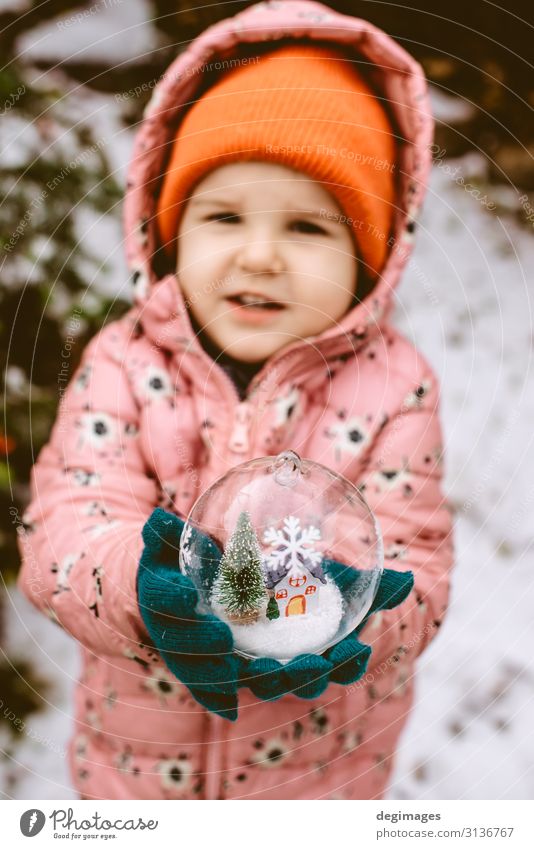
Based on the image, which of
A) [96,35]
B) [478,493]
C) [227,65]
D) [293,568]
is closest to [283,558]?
[293,568]

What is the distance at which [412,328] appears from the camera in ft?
3.05

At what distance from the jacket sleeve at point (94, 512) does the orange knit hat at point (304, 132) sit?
6.0 inches

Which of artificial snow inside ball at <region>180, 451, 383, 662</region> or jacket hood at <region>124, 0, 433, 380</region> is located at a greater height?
jacket hood at <region>124, 0, 433, 380</region>

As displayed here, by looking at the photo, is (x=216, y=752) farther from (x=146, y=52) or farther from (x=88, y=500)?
(x=146, y=52)

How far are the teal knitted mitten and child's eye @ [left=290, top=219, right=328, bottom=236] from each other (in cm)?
22

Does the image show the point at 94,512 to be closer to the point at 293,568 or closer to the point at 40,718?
the point at 293,568

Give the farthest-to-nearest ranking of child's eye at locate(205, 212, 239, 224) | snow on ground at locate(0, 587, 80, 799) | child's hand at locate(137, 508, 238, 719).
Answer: snow on ground at locate(0, 587, 80, 799) < child's eye at locate(205, 212, 239, 224) < child's hand at locate(137, 508, 238, 719)

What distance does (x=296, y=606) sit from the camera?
44cm

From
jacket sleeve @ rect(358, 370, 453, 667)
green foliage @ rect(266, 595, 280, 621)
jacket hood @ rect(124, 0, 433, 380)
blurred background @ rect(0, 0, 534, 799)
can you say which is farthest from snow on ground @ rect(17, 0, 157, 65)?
green foliage @ rect(266, 595, 280, 621)

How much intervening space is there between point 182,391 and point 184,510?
89mm

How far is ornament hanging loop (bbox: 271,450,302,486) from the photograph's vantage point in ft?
1.47

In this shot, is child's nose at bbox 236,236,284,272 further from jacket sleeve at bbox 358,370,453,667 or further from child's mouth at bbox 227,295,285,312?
jacket sleeve at bbox 358,370,453,667
